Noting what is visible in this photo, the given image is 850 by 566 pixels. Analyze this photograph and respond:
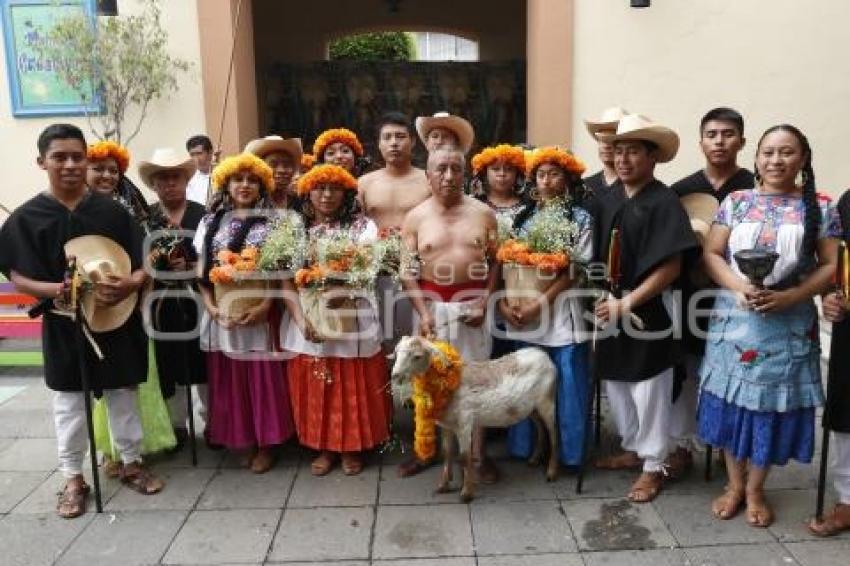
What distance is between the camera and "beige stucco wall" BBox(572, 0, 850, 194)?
24.1 ft

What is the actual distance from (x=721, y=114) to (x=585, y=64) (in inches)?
146

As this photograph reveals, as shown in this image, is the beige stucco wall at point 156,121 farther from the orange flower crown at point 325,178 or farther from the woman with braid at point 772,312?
the woman with braid at point 772,312

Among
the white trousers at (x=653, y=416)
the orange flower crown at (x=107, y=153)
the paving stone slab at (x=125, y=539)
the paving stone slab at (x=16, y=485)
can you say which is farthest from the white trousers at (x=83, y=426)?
the white trousers at (x=653, y=416)

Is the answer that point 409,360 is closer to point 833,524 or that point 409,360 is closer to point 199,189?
point 833,524

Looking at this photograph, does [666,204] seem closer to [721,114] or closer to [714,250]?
[714,250]

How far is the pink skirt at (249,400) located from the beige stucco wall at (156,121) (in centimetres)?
416

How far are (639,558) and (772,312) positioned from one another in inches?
58.0

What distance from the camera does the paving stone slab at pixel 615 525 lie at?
3.88 m

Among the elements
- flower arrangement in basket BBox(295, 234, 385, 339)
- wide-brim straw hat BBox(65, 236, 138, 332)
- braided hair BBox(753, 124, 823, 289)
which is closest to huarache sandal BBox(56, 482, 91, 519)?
wide-brim straw hat BBox(65, 236, 138, 332)

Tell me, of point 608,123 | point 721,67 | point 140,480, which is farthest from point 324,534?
point 721,67

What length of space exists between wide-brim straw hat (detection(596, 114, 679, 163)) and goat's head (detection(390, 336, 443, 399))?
167 cm

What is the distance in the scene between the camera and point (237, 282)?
15.0ft

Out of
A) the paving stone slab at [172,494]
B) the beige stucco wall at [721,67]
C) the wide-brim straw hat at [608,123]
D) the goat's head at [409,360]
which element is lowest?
the paving stone slab at [172,494]

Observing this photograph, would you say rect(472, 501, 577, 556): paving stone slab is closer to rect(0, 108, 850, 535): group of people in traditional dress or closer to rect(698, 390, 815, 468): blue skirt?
rect(0, 108, 850, 535): group of people in traditional dress
